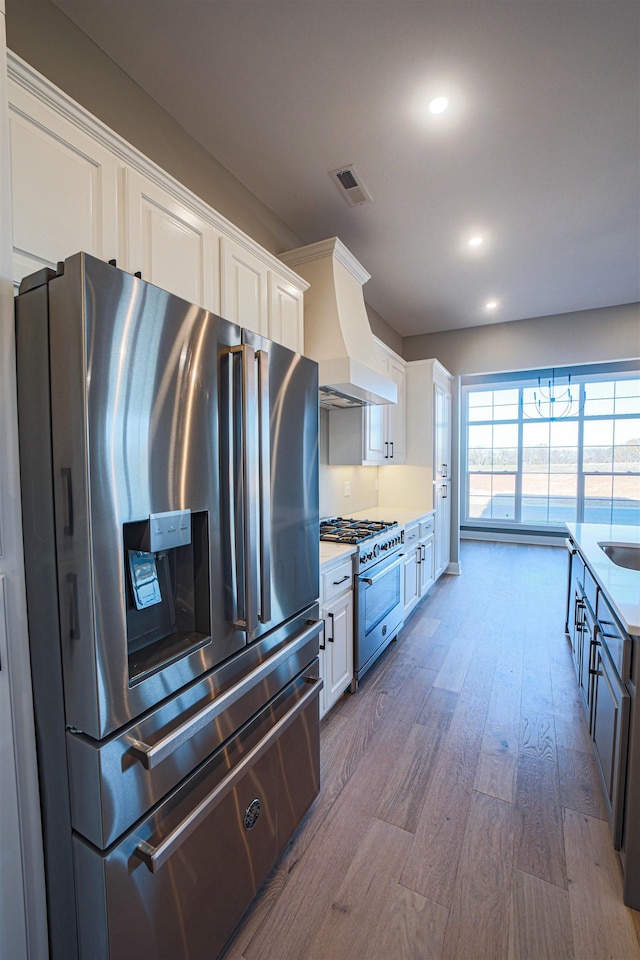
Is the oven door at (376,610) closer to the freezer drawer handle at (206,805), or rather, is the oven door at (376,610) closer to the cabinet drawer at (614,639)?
the freezer drawer handle at (206,805)

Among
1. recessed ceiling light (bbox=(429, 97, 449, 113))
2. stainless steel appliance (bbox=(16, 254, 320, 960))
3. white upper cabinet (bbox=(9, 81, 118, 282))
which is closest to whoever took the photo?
stainless steel appliance (bbox=(16, 254, 320, 960))

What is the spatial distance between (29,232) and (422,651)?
11.0 feet

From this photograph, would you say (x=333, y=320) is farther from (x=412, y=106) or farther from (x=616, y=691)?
(x=616, y=691)

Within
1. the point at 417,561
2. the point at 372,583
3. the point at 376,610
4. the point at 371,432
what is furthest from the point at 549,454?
the point at 372,583

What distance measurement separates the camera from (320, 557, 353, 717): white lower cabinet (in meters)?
2.23

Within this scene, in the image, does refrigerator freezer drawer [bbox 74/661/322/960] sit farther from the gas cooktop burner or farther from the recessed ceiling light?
the recessed ceiling light

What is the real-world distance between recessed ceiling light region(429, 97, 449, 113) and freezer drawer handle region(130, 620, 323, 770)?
8.15 feet

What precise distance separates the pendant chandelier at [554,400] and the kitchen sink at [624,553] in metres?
5.65

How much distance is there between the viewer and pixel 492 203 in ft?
8.87

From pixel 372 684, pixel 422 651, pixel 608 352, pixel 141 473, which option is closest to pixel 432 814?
pixel 372 684

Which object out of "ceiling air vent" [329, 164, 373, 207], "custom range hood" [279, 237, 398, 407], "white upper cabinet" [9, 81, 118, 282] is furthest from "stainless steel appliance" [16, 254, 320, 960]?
"ceiling air vent" [329, 164, 373, 207]

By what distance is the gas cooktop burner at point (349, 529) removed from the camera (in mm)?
2693

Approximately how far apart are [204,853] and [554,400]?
8.29 meters

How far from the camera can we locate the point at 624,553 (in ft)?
8.64
